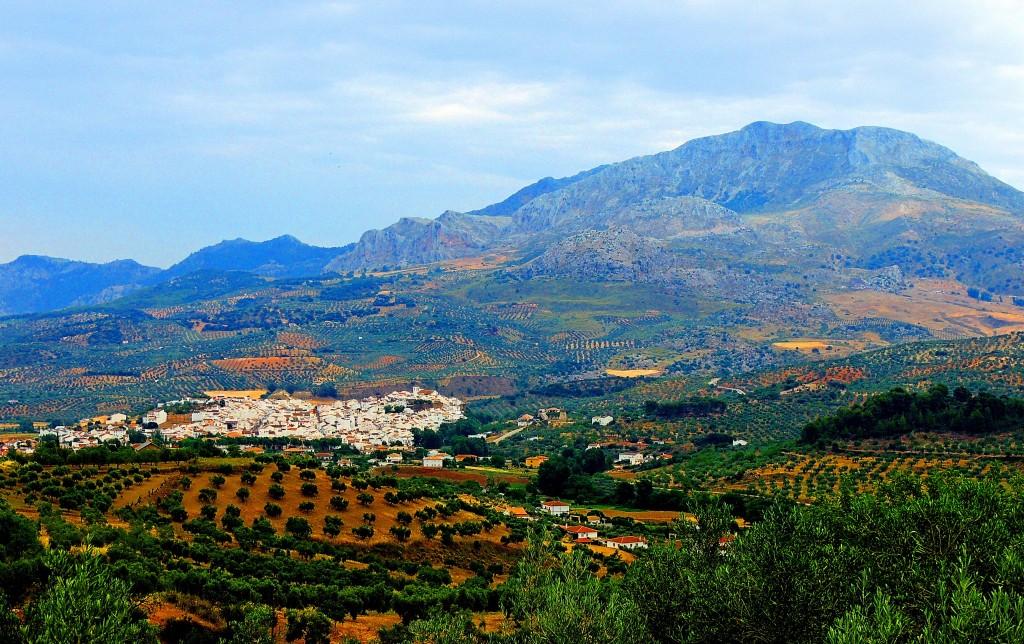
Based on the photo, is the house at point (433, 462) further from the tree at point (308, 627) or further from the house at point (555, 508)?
the tree at point (308, 627)

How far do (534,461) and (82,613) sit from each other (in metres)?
81.6

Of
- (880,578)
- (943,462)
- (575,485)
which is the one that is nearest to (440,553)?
(880,578)

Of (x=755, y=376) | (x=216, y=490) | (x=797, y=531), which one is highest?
(x=797, y=531)

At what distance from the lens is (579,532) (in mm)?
55625

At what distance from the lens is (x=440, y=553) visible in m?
45.8

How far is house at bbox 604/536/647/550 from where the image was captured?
52531 mm

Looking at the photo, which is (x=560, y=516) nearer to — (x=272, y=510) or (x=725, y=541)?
(x=272, y=510)

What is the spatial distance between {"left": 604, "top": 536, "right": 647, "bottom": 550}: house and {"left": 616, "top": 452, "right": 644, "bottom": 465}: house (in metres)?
39.9

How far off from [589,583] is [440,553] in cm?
2319

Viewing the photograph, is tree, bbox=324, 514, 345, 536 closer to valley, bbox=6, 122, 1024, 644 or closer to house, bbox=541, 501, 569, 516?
valley, bbox=6, 122, 1024, 644

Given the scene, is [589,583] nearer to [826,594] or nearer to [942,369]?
[826,594]

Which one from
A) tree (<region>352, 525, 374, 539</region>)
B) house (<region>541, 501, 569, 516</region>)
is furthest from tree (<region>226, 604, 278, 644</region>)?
house (<region>541, 501, 569, 516</region>)

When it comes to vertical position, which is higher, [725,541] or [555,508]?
[725,541]

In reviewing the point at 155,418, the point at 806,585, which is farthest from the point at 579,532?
the point at 155,418
